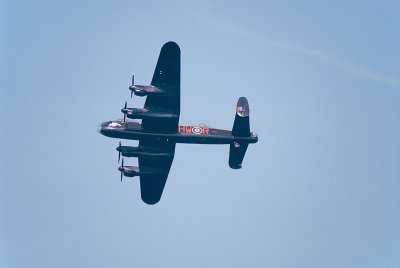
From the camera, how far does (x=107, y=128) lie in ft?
165

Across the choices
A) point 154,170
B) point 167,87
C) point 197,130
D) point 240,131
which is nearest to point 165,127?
point 197,130

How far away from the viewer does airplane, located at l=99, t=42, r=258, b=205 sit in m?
49.1

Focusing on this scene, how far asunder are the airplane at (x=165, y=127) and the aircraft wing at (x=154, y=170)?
92 mm

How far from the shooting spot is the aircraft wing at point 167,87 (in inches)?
1918

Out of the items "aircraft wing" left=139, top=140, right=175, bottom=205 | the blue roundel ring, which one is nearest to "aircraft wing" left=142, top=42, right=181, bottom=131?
the blue roundel ring

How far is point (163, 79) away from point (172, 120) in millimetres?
3677

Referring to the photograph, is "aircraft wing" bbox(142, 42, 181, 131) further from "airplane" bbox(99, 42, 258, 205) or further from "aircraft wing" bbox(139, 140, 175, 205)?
"aircraft wing" bbox(139, 140, 175, 205)

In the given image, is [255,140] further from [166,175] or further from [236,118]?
[166,175]

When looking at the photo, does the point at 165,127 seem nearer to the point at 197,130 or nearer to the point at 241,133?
the point at 197,130

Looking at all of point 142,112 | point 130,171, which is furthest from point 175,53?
point 130,171

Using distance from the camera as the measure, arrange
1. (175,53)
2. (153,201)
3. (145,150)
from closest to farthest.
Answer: (175,53) → (145,150) → (153,201)

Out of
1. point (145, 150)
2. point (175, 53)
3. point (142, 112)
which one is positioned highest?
point (175, 53)

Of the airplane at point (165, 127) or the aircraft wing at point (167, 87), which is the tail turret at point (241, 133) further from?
the aircraft wing at point (167, 87)

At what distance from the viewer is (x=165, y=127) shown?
50.9m
